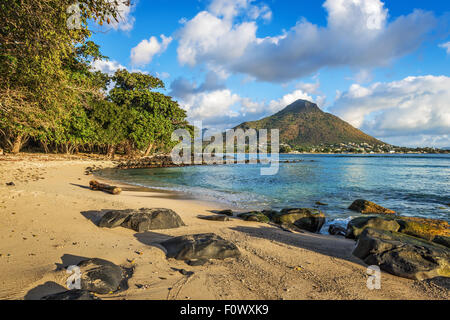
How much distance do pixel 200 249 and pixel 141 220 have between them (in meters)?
2.52

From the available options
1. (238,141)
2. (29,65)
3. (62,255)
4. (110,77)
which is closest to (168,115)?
(110,77)

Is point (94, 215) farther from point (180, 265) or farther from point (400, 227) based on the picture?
point (400, 227)

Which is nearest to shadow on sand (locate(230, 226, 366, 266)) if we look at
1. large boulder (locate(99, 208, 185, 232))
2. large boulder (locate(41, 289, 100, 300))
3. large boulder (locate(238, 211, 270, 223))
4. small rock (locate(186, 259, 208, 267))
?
large boulder (locate(238, 211, 270, 223))

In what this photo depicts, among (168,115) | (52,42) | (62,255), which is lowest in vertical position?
(62,255)

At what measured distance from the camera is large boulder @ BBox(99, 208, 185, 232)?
6.29 metres

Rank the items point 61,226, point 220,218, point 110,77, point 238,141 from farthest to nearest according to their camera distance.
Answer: point 238,141 < point 110,77 < point 220,218 < point 61,226

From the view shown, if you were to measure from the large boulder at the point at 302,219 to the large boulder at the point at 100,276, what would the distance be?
6643 millimetres

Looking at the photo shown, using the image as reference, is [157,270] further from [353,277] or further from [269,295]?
[353,277]

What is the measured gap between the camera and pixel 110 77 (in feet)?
147

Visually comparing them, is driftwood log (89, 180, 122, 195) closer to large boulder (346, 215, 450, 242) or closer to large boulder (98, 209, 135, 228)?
large boulder (98, 209, 135, 228)

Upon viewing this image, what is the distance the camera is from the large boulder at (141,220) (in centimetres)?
629

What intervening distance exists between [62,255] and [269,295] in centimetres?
395

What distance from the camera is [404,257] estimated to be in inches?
177

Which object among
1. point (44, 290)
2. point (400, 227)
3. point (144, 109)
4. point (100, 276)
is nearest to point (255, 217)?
point (400, 227)
